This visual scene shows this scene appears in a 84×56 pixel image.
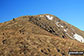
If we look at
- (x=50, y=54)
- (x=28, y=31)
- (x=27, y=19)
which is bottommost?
(x=50, y=54)

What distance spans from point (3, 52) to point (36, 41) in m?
22.8

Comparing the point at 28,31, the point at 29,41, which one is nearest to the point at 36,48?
the point at 29,41

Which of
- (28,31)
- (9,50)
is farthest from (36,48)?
(28,31)

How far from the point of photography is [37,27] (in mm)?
106188

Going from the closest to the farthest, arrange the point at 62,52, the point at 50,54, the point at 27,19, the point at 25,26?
1. the point at 50,54
2. the point at 62,52
3. the point at 25,26
4. the point at 27,19

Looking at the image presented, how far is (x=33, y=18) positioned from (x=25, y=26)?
768 inches

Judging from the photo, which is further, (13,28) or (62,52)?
(13,28)

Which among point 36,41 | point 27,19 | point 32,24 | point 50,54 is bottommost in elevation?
point 50,54

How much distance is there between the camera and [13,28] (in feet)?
328

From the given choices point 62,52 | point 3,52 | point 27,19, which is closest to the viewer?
point 3,52

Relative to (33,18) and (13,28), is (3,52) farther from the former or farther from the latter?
(33,18)

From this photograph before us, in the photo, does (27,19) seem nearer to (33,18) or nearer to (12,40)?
(33,18)

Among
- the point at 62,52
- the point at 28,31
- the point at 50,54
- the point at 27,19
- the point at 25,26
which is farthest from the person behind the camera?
the point at 27,19

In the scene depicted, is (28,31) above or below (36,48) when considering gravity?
above
